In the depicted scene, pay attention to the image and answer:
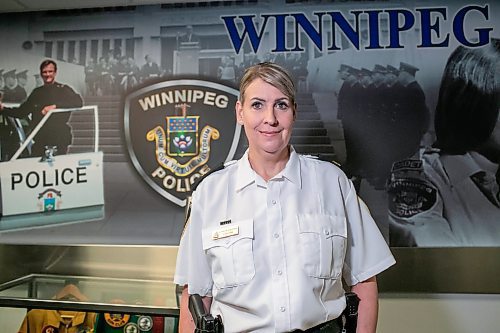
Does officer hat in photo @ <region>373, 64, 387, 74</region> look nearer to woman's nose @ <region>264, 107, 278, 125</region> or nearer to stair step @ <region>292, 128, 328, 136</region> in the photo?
stair step @ <region>292, 128, 328, 136</region>

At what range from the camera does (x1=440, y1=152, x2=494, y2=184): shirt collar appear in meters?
2.25

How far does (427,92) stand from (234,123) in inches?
38.1

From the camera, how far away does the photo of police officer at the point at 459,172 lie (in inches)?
88.5

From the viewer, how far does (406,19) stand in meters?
2.33

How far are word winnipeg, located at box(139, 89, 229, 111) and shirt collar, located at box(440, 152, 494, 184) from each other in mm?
1140

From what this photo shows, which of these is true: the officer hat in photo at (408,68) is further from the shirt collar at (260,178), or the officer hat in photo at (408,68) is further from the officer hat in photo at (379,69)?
the shirt collar at (260,178)

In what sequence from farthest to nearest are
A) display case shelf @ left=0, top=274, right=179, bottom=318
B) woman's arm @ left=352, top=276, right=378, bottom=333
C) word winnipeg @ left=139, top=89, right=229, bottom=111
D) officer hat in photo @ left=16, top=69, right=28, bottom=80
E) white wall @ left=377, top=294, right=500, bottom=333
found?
officer hat in photo @ left=16, top=69, right=28, bottom=80, word winnipeg @ left=139, top=89, right=229, bottom=111, white wall @ left=377, top=294, right=500, bottom=333, display case shelf @ left=0, top=274, right=179, bottom=318, woman's arm @ left=352, top=276, right=378, bottom=333

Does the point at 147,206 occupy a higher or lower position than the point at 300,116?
lower

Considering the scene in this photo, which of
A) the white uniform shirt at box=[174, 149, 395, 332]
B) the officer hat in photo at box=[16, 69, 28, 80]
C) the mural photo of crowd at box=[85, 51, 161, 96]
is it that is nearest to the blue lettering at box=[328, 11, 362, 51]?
the mural photo of crowd at box=[85, 51, 161, 96]

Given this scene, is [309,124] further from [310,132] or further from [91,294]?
[91,294]

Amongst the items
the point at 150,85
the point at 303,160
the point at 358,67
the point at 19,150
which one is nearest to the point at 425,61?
the point at 358,67

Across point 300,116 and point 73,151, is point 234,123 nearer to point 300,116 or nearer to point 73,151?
point 300,116

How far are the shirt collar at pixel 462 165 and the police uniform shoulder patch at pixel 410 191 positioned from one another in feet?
0.35

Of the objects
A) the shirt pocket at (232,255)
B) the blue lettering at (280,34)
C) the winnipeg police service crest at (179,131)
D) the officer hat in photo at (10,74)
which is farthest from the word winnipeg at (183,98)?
the shirt pocket at (232,255)
